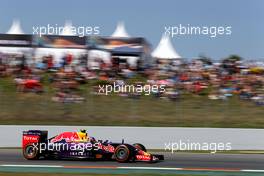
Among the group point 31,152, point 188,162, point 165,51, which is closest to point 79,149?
point 31,152

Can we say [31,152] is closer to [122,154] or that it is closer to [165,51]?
[122,154]

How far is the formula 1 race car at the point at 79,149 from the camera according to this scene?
10750mm

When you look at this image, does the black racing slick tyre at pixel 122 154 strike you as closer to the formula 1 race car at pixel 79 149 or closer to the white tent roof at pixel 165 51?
the formula 1 race car at pixel 79 149

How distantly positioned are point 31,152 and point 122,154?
215 centimetres

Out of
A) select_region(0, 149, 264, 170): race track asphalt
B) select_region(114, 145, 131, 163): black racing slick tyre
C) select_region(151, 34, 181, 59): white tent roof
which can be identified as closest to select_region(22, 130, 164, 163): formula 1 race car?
select_region(114, 145, 131, 163): black racing slick tyre

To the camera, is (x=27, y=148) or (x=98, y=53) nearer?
(x=27, y=148)

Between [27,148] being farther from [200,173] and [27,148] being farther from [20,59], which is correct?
[20,59]

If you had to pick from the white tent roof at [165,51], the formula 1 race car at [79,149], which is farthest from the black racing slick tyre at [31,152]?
the white tent roof at [165,51]

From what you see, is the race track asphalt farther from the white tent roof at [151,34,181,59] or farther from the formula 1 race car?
the white tent roof at [151,34,181,59]

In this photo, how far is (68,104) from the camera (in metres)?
15.8

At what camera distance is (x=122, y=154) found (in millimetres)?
10727

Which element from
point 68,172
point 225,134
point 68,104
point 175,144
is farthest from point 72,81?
point 68,172

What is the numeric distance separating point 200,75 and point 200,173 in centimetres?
736

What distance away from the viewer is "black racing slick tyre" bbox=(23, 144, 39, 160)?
11328 millimetres
